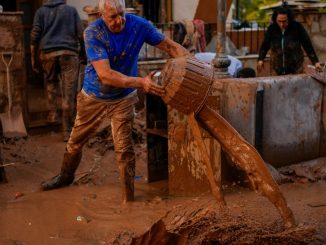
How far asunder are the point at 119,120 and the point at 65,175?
41.4 inches

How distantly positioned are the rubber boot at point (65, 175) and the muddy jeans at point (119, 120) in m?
0.47

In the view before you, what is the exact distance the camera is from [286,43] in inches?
324

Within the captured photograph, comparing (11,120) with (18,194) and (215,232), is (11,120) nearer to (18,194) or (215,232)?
(18,194)

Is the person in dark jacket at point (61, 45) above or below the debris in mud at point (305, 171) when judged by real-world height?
above

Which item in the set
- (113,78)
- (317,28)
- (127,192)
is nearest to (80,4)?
(317,28)

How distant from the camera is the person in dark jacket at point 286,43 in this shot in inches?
316

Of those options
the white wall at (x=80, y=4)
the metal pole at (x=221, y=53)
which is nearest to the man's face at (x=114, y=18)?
the metal pole at (x=221, y=53)

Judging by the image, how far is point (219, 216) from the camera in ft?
14.3

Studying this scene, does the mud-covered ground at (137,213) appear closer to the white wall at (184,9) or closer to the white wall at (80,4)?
the white wall at (80,4)

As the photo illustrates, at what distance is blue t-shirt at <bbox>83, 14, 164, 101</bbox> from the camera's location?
4988 millimetres

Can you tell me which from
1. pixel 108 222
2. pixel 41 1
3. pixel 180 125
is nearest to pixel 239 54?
pixel 41 1

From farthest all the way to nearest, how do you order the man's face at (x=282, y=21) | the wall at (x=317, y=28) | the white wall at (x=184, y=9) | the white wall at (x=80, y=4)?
the white wall at (x=184, y=9), the wall at (x=317, y=28), the white wall at (x=80, y=4), the man's face at (x=282, y=21)

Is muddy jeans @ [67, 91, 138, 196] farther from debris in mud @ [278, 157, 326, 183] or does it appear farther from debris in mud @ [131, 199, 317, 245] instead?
debris in mud @ [278, 157, 326, 183]

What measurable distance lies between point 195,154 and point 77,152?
125 centimetres
